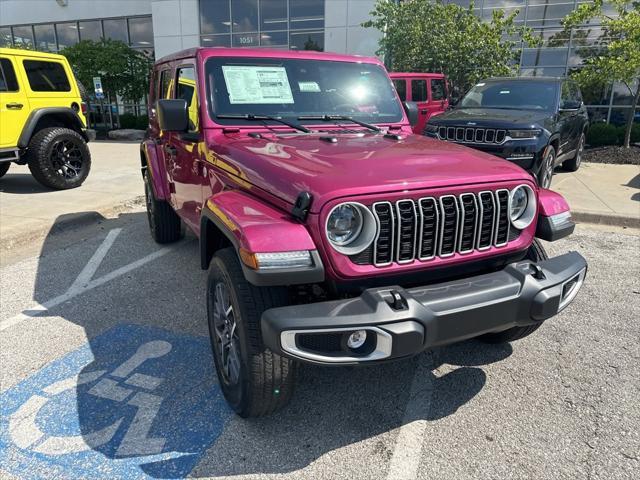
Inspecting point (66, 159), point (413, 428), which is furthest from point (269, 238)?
point (66, 159)

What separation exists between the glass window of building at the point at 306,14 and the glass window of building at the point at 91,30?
9835 millimetres

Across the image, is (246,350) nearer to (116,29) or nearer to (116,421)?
(116,421)

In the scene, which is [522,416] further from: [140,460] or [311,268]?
[140,460]

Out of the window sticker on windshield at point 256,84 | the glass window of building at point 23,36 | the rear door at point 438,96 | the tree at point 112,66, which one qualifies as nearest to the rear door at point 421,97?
the rear door at point 438,96

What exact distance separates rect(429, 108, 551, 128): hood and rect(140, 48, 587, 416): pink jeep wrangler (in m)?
4.38

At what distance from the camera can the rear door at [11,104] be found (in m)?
7.48

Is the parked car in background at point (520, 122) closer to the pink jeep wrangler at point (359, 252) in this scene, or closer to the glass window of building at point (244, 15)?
the pink jeep wrangler at point (359, 252)

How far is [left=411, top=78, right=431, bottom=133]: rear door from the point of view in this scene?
11477 millimetres

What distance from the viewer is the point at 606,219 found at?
22.0 ft

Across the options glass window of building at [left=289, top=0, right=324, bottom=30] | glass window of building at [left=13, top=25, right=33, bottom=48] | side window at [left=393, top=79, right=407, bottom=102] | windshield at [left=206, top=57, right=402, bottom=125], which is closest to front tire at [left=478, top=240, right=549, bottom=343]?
windshield at [left=206, top=57, right=402, bottom=125]

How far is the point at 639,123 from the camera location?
14594 mm

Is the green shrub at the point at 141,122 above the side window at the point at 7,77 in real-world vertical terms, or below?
below

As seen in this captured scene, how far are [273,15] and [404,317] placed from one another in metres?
18.7

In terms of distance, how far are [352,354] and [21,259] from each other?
15.1ft
